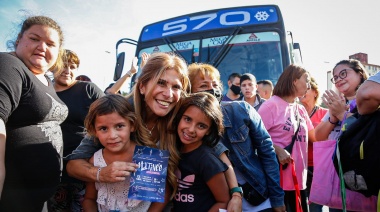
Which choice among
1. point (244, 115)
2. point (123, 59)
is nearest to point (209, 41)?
point (123, 59)

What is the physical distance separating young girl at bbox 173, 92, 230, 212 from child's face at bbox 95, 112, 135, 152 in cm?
36

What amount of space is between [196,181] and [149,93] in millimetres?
633

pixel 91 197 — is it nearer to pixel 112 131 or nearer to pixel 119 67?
pixel 112 131

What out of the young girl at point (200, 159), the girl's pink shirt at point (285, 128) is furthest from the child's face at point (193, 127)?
the girl's pink shirt at point (285, 128)

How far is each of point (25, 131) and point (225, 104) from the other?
50.8 inches

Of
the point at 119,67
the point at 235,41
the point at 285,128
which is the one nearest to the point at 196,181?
the point at 285,128

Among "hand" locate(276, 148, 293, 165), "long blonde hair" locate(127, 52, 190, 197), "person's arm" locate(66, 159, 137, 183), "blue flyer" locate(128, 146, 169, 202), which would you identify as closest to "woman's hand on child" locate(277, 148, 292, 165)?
"hand" locate(276, 148, 293, 165)

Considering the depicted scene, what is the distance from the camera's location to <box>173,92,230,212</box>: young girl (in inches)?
63.4

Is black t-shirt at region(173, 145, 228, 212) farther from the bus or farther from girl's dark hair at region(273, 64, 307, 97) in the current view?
the bus

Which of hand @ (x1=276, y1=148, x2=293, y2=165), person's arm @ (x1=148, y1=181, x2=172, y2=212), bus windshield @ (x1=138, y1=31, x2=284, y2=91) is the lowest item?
person's arm @ (x1=148, y1=181, x2=172, y2=212)

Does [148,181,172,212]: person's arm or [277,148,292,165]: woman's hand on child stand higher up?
[277,148,292,165]: woman's hand on child

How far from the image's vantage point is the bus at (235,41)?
422 cm

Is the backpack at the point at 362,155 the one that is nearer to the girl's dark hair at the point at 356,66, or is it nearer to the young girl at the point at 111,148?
the girl's dark hair at the point at 356,66

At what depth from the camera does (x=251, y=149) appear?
6.35 feet
